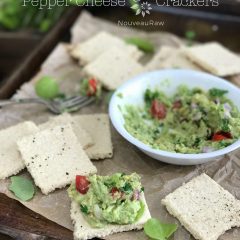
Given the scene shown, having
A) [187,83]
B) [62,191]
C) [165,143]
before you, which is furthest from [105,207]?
[187,83]

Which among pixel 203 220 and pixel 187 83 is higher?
pixel 187 83

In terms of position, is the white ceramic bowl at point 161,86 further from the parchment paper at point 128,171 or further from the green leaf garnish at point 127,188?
the green leaf garnish at point 127,188

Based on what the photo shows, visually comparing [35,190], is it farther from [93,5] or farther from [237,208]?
[93,5]

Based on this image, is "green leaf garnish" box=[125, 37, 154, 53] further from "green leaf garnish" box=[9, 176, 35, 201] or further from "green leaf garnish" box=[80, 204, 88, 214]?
"green leaf garnish" box=[80, 204, 88, 214]

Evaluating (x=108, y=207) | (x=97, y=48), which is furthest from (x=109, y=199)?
(x=97, y=48)

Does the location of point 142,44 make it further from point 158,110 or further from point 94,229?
point 94,229

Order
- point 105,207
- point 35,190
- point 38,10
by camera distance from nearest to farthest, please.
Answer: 1. point 105,207
2. point 35,190
3. point 38,10
